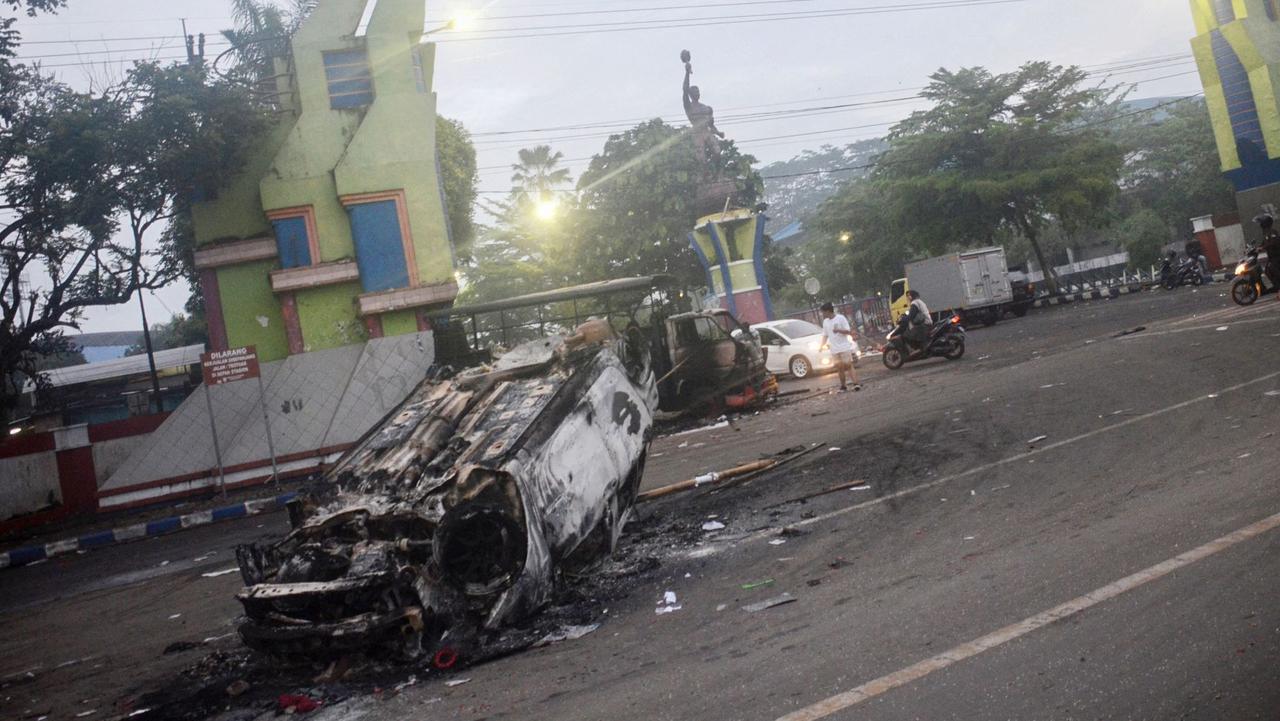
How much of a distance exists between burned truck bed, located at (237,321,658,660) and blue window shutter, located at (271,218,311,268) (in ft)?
45.5

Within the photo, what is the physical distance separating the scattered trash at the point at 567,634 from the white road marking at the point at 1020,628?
6.06 feet

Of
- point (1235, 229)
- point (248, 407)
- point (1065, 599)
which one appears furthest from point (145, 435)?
point (1235, 229)

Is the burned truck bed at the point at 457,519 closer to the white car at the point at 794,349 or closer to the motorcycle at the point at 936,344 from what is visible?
the motorcycle at the point at 936,344

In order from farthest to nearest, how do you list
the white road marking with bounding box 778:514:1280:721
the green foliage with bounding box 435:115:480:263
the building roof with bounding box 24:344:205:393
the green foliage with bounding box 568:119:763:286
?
the green foliage with bounding box 568:119:763:286 < the building roof with bounding box 24:344:205:393 < the green foliage with bounding box 435:115:480:263 < the white road marking with bounding box 778:514:1280:721

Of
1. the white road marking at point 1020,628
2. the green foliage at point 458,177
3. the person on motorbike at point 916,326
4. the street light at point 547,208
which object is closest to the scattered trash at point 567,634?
the white road marking at point 1020,628

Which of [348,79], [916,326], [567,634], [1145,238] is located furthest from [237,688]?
[1145,238]

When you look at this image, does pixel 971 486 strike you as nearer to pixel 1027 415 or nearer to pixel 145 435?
pixel 1027 415

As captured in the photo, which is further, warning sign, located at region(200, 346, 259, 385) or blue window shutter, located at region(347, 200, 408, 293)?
blue window shutter, located at region(347, 200, 408, 293)

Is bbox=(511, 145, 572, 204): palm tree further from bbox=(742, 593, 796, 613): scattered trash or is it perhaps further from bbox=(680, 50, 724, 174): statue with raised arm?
bbox=(742, 593, 796, 613): scattered trash

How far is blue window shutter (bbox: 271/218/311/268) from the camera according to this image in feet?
63.8

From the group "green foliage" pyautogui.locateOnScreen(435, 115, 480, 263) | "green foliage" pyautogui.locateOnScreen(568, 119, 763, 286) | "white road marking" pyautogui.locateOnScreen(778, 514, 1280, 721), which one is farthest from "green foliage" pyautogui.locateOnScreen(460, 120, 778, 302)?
"white road marking" pyautogui.locateOnScreen(778, 514, 1280, 721)

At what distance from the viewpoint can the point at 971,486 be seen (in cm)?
722

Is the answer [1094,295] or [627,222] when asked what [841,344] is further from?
[1094,295]

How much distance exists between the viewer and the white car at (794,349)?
70.5 ft
